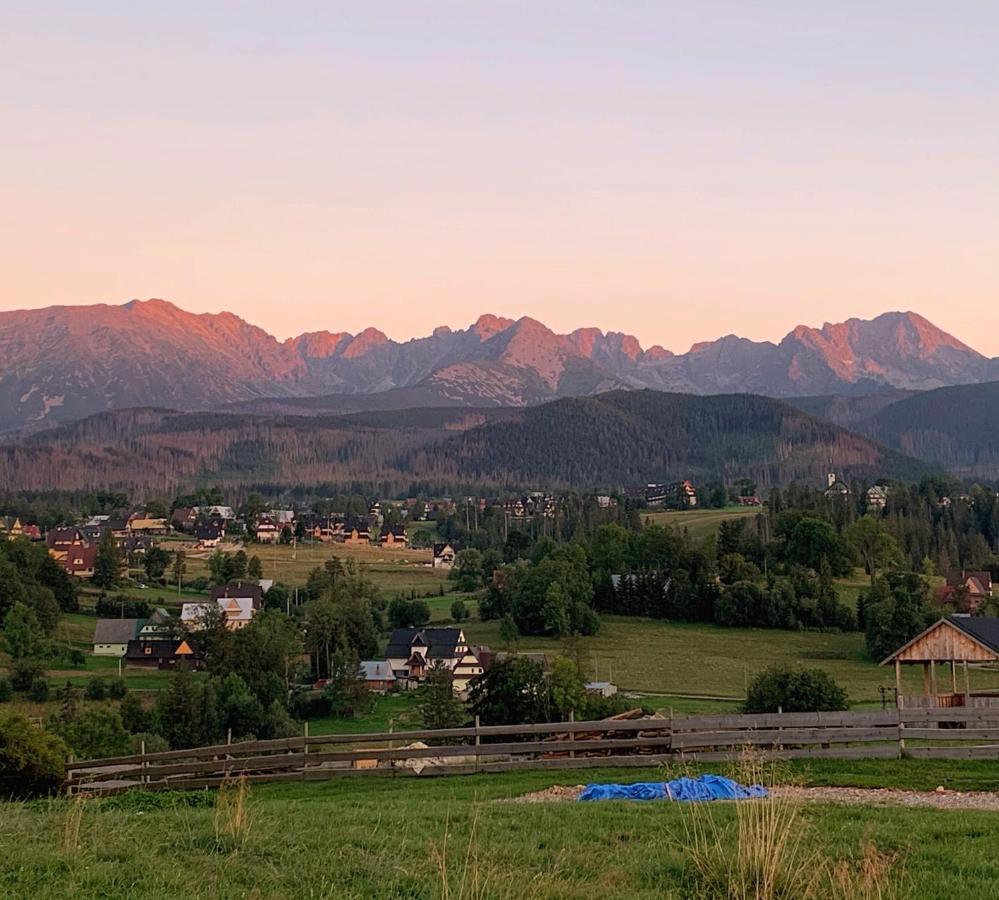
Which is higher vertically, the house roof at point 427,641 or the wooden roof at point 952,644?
the wooden roof at point 952,644

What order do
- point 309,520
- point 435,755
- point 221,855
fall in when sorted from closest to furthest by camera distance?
point 221,855
point 435,755
point 309,520

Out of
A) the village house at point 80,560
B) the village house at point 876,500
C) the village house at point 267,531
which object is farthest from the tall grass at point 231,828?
the village house at point 267,531

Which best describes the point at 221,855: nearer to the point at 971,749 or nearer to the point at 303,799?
the point at 303,799

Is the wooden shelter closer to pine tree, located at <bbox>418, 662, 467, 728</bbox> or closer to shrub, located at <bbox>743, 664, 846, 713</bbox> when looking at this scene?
shrub, located at <bbox>743, 664, 846, 713</bbox>

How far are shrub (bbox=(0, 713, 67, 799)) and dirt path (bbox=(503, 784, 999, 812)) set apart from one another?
8828 millimetres

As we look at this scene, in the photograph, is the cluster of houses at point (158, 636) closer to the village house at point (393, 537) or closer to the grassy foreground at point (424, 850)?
the grassy foreground at point (424, 850)

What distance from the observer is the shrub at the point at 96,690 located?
60.4 metres

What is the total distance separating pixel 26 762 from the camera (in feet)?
67.9

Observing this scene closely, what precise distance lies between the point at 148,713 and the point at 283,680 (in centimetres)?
954

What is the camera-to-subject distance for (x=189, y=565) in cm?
12306

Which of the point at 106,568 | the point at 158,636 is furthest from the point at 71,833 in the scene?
the point at 106,568

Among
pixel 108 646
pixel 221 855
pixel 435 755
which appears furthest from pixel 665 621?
pixel 221 855

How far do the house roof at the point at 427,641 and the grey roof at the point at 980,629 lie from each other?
134ft

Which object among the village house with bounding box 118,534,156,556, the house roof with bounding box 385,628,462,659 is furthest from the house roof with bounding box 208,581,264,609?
the village house with bounding box 118,534,156,556
